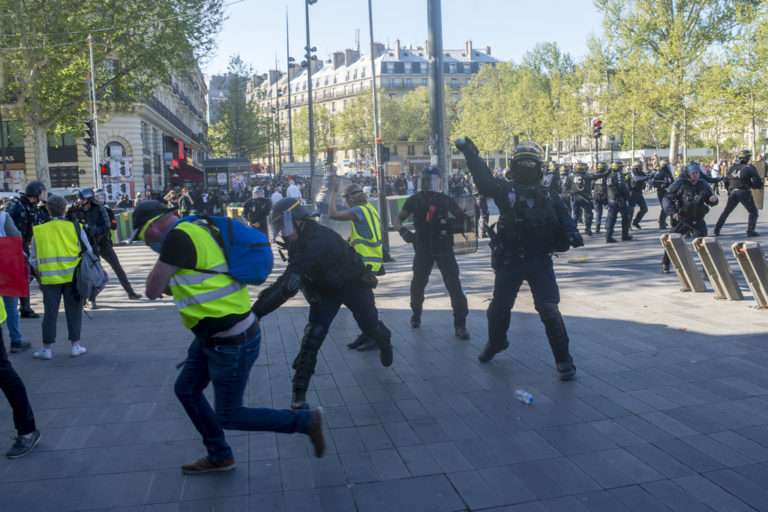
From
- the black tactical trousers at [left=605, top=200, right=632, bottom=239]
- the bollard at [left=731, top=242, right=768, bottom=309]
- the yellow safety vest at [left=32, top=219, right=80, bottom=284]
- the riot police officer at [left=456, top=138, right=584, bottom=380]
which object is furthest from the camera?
the black tactical trousers at [left=605, top=200, right=632, bottom=239]

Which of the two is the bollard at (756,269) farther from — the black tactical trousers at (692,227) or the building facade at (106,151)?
the building facade at (106,151)

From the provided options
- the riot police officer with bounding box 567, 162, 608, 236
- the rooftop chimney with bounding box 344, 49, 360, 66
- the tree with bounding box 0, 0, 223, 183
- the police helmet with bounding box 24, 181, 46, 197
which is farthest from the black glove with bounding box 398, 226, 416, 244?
the rooftop chimney with bounding box 344, 49, 360, 66

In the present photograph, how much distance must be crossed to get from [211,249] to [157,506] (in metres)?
1.31

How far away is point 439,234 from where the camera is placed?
25.1 ft

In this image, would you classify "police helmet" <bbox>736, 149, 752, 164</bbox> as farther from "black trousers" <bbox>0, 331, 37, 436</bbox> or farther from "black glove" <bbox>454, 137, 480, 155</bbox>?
"black trousers" <bbox>0, 331, 37, 436</bbox>

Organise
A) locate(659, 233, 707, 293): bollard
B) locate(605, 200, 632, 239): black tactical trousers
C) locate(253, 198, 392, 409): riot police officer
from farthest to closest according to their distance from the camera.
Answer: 1. locate(605, 200, 632, 239): black tactical trousers
2. locate(659, 233, 707, 293): bollard
3. locate(253, 198, 392, 409): riot police officer

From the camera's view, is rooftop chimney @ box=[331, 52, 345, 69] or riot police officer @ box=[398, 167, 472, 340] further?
rooftop chimney @ box=[331, 52, 345, 69]

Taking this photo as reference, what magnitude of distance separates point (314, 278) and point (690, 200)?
24.6ft

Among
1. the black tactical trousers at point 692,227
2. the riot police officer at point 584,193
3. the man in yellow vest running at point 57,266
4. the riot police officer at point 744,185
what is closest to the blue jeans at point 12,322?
the man in yellow vest running at point 57,266

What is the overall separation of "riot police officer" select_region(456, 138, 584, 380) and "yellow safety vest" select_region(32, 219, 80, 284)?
3954 mm

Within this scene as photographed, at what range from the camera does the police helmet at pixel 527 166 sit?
236 inches

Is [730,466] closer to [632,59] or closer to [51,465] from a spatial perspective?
[51,465]

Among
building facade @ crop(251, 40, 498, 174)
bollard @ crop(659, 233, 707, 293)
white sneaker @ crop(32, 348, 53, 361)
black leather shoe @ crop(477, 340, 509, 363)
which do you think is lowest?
white sneaker @ crop(32, 348, 53, 361)

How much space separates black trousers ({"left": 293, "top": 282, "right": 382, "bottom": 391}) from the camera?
551cm
